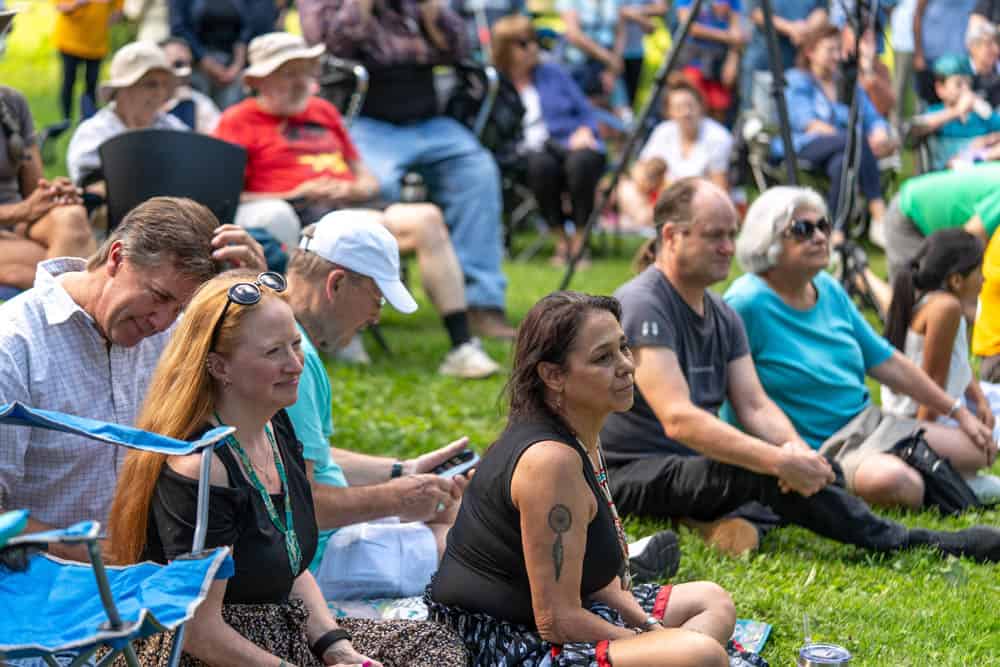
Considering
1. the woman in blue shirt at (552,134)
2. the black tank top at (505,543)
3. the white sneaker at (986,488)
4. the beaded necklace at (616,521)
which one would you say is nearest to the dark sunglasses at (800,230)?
the white sneaker at (986,488)

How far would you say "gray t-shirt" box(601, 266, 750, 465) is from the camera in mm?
4594

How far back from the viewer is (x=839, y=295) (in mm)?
5312

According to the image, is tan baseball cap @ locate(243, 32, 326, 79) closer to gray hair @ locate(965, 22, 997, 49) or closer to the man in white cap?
the man in white cap

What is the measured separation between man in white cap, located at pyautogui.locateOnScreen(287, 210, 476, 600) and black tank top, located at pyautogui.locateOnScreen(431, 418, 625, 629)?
1.49 ft

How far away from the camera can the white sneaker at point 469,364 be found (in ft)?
23.0

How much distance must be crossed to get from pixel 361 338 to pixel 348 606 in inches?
145

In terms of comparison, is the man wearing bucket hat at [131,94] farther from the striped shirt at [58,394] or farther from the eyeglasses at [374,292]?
the striped shirt at [58,394]

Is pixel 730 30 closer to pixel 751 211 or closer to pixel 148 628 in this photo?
pixel 751 211

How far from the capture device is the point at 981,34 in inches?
413

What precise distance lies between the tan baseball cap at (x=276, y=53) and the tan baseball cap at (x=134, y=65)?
48 cm

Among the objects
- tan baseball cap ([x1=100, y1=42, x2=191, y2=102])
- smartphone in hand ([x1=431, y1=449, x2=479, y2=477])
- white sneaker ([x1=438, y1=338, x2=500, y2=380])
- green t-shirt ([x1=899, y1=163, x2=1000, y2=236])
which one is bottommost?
white sneaker ([x1=438, y1=338, x2=500, y2=380])

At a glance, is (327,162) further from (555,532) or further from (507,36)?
(555,532)

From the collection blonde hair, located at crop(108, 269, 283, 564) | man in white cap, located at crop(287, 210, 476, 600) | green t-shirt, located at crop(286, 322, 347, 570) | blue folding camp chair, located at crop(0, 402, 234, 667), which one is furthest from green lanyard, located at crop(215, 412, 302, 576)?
man in white cap, located at crop(287, 210, 476, 600)

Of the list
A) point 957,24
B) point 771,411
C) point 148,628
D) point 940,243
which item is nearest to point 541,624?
point 148,628
